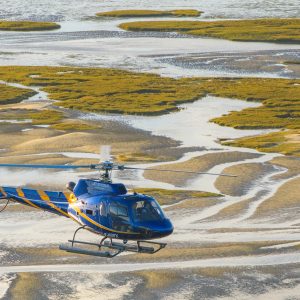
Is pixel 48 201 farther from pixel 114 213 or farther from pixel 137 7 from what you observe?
pixel 137 7

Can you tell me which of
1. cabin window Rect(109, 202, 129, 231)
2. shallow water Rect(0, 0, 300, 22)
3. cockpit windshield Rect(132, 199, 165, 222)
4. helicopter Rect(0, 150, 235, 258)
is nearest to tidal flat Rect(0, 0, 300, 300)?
helicopter Rect(0, 150, 235, 258)

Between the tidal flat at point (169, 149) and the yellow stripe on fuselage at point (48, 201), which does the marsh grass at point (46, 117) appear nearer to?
the tidal flat at point (169, 149)

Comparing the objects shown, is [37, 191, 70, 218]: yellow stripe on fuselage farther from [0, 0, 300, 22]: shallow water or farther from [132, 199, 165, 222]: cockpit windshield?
[0, 0, 300, 22]: shallow water

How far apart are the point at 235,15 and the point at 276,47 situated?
95.7 ft

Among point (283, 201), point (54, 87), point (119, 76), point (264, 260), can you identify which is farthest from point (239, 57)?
point (264, 260)

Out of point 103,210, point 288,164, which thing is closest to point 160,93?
point 288,164

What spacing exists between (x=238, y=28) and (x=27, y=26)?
23.0 meters

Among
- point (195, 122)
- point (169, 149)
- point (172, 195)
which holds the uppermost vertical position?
point (172, 195)

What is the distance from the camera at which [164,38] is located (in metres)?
107

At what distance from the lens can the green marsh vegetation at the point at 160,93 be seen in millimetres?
60625

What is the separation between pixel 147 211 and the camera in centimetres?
2966

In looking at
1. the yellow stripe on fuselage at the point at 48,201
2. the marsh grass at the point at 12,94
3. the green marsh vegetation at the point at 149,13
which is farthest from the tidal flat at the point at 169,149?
the green marsh vegetation at the point at 149,13

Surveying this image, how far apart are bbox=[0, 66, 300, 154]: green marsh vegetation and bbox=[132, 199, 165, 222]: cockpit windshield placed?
77.4ft

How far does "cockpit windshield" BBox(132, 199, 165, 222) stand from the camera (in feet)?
96.9
